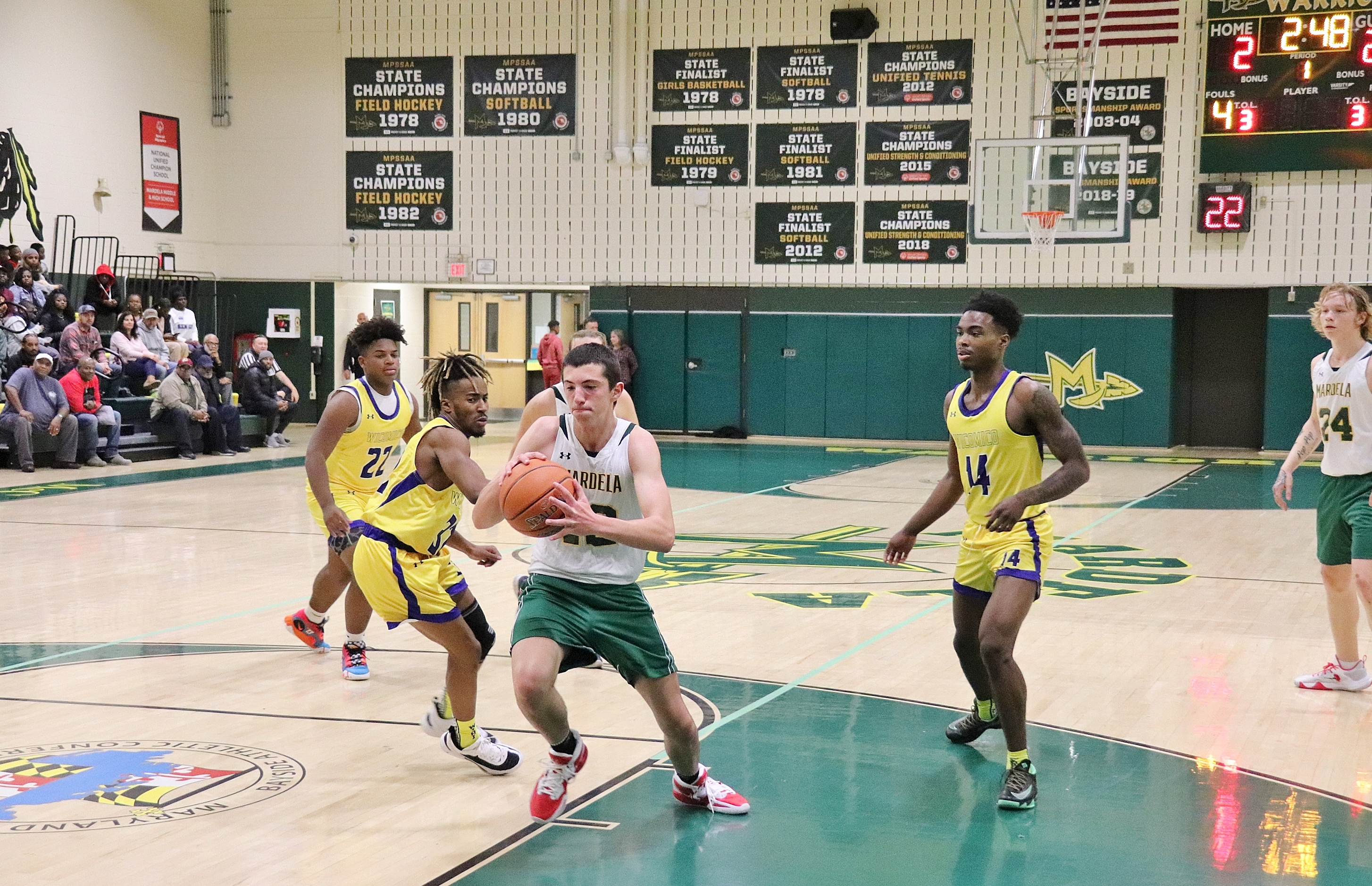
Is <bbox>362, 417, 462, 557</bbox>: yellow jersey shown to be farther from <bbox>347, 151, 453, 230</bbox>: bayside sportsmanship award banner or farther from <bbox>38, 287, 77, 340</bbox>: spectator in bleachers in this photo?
<bbox>347, 151, 453, 230</bbox>: bayside sportsmanship award banner

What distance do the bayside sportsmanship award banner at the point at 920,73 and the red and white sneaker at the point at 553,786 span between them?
18.1 meters

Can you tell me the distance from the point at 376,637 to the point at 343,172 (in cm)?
1735

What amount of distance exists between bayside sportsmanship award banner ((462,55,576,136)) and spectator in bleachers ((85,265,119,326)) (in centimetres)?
622

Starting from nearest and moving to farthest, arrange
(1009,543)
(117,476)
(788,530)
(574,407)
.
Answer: (574,407) → (1009,543) → (788,530) → (117,476)

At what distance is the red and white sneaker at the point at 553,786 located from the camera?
442 cm

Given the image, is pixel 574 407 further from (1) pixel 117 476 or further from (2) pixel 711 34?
(2) pixel 711 34

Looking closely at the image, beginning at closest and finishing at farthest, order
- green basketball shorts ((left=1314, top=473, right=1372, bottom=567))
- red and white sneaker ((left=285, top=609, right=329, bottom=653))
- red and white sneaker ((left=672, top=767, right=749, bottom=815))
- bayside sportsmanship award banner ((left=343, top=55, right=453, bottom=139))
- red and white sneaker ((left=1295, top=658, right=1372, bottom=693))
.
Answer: red and white sneaker ((left=672, top=767, right=749, bottom=815)), green basketball shorts ((left=1314, top=473, right=1372, bottom=567)), red and white sneaker ((left=1295, top=658, right=1372, bottom=693)), red and white sneaker ((left=285, top=609, right=329, bottom=653)), bayside sportsmanship award banner ((left=343, top=55, right=453, bottom=139))

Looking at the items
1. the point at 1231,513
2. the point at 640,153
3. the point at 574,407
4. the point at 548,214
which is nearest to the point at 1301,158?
the point at 1231,513

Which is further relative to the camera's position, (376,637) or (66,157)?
(66,157)

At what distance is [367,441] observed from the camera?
6637mm

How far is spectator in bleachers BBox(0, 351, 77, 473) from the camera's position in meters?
15.4

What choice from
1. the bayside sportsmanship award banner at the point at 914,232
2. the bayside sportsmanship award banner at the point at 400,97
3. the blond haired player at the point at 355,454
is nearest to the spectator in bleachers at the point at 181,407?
the bayside sportsmanship award banner at the point at 400,97

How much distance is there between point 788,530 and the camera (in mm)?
11953

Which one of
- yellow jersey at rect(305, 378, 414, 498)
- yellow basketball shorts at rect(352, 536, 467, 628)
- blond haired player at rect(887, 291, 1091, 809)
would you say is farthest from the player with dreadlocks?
blond haired player at rect(887, 291, 1091, 809)
